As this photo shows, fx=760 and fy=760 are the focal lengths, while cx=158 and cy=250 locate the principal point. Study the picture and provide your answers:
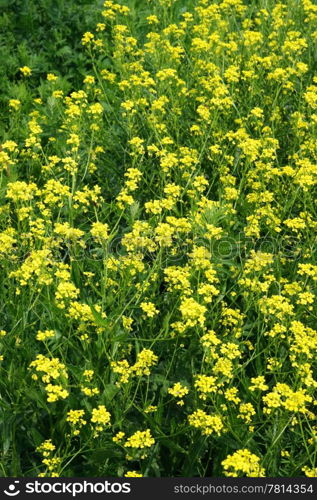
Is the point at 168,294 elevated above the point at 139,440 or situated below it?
above

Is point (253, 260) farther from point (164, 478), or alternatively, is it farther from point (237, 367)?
point (164, 478)

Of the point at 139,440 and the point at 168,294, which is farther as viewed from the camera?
the point at 168,294

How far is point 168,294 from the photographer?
3.54 m

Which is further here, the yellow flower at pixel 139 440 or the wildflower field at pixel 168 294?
the wildflower field at pixel 168 294

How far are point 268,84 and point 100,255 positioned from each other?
6.15ft

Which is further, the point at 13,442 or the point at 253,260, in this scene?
the point at 253,260

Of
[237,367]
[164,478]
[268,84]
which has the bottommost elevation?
[164,478]

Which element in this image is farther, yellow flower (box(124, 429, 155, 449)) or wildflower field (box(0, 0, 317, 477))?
wildflower field (box(0, 0, 317, 477))

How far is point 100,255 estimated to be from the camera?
3910mm

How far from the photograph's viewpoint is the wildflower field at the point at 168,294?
3025 mm

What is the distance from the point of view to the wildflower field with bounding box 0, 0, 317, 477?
9.93 ft

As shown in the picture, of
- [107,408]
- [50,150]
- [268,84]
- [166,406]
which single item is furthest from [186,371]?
[268,84]

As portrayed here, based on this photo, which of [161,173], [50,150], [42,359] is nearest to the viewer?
[42,359]

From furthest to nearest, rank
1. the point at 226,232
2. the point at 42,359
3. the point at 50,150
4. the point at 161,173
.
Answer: the point at 50,150, the point at 161,173, the point at 226,232, the point at 42,359
